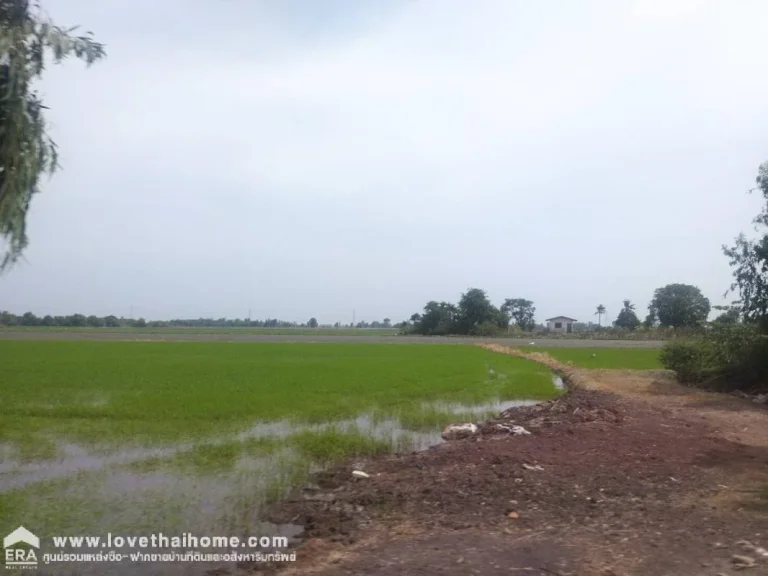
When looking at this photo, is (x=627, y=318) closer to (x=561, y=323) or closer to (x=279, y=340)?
(x=561, y=323)

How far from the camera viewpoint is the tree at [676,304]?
78750 mm

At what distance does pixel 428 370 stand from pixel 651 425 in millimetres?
17073

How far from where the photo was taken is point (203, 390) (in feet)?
63.7

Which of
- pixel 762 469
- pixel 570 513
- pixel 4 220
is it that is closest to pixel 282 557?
pixel 570 513

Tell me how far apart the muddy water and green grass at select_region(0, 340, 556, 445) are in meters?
1.92

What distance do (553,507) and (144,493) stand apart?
17.5 ft

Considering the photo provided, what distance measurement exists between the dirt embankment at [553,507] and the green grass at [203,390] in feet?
18.1

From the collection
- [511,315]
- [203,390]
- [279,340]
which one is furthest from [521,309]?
[203,390]

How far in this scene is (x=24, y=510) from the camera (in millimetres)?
7352

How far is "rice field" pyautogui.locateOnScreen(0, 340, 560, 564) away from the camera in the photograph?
766 cm

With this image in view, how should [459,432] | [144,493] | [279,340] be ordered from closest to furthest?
1. [144,493]
2. [459,432]
3. [279,340]

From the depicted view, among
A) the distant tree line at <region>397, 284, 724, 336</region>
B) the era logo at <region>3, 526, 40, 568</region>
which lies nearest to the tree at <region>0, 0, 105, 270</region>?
the era logo at <region>3, 526, 40, 568</region>

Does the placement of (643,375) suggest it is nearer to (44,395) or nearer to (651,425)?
(651,425)

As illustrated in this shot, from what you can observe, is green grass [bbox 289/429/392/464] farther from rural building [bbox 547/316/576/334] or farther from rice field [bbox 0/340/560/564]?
rural building [bbox 547/316/576/334]
